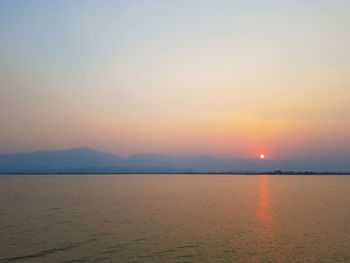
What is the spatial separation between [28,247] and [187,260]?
18.8 meters

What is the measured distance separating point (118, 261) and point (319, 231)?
31.2 metres

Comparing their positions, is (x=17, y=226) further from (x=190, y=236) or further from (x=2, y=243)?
(x=190, y=236)

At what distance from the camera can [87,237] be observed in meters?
39.3

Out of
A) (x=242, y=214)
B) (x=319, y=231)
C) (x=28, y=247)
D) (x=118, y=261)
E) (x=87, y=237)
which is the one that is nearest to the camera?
(x=118, y=261)

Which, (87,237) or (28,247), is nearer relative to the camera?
(28,247)

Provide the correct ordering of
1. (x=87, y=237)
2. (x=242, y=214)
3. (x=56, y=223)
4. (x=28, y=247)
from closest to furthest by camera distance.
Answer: (x=28, y=247), (x=87, y=237), (x=56, y=223), (x=242, y=214)

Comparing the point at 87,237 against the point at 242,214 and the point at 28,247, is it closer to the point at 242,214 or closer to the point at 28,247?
the point at 28,247

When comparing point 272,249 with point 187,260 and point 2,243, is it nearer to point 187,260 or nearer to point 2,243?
point 187,260

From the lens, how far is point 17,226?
45969 millimetres

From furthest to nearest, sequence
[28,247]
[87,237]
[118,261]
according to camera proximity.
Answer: [87,237]
[28,247]
[118,261]

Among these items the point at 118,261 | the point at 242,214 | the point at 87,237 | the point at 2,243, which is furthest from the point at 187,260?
the point at 242,214

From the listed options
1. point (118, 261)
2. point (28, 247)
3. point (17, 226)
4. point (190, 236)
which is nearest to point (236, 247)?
A: point (190, 236)

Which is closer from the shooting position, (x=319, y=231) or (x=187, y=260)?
(x=187, y=260)

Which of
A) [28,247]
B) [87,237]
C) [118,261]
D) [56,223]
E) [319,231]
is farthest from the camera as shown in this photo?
[56,223]
